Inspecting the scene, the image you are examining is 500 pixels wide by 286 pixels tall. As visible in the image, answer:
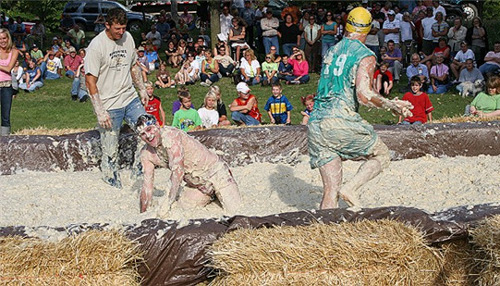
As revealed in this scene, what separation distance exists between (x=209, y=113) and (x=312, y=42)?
23.9ft

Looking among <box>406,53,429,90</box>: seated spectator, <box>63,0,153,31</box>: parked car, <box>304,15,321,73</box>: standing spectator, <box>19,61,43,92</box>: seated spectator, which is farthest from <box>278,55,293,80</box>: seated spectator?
<box>63,0,153,31</box>: parked car

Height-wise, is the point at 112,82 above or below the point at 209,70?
above

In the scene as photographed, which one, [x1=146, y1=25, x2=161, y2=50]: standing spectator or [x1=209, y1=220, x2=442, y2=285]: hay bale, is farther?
[x1=146, y1=25, x2=161, y2=50]: standing spectator

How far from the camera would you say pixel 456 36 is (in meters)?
17.7

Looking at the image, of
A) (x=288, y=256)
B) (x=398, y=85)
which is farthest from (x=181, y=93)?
(x=398, y=85)

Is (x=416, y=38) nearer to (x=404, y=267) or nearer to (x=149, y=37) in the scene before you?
(x=149, y=37)

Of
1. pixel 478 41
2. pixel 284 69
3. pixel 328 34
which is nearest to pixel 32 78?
pixel 284 69

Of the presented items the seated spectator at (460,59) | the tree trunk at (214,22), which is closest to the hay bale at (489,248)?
the seated spectator at (460,59)

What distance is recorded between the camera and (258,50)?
20203 millimetres

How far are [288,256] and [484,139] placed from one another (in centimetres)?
496

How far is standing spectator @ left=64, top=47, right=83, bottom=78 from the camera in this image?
64.6ft

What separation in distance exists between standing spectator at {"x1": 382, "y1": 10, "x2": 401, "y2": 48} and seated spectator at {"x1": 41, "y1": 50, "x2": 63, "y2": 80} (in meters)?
8.45

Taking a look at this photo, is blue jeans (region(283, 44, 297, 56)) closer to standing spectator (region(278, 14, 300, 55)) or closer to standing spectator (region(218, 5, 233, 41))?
standing spectator (region(278, 14, 300, 55))

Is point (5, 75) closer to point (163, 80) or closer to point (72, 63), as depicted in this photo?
point (163, 80)
